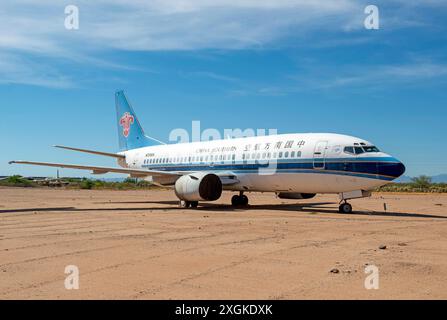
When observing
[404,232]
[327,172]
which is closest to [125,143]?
[327,172]

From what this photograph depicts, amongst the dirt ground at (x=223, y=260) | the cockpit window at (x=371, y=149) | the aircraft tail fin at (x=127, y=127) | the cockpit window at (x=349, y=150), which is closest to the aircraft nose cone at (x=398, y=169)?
the cockpit window at (x=371, y=149)

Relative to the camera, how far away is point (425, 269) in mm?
7652

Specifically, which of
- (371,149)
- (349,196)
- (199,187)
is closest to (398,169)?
(371,149)

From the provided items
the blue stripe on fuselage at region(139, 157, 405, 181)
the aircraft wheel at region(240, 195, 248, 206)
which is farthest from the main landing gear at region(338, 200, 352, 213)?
the aircraft wheel at region(240, 195, 248, 206)

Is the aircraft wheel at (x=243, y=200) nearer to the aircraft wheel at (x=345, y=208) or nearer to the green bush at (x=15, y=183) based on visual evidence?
the aircraft wheel at (x=345, y=208)

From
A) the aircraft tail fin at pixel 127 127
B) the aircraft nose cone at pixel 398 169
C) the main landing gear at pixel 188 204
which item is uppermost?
the aircraft tail fin at pixel 127 127

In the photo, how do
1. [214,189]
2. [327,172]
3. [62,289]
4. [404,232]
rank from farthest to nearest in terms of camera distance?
[214,189], [327,172], [404,232], [62,289]

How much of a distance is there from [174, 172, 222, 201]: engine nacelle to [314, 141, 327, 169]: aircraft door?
5.10m

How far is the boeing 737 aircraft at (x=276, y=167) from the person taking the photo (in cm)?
1903

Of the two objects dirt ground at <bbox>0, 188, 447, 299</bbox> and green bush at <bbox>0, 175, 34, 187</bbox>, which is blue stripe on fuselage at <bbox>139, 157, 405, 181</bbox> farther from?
green bush at <bbox>0, 175, 34, 187</bbox>

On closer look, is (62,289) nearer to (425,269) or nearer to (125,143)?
(425,269)

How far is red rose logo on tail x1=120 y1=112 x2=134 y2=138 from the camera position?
115 ft
